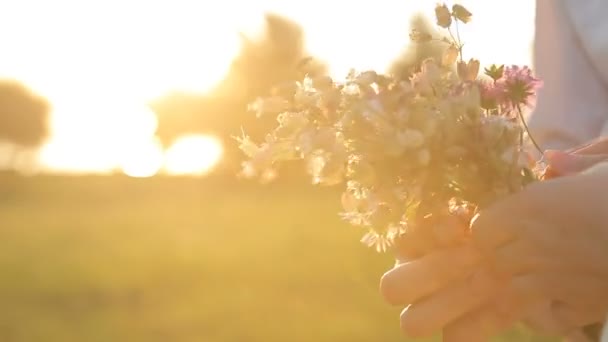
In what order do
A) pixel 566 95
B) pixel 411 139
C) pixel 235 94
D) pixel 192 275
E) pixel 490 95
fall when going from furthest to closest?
1. pixel 235 94
2. pixel 192 275
3. pixel 566 95
4. pixel 490 95
5. pixel 411 139

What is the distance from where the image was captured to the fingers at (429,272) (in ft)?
5.74

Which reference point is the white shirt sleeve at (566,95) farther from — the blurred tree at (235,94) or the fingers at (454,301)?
the blurred tree at (235,94)

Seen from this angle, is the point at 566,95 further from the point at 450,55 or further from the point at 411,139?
the point at 411,139

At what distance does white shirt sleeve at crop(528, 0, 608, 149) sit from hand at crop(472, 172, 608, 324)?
0.73 meters

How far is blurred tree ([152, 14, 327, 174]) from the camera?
37031 millimetres

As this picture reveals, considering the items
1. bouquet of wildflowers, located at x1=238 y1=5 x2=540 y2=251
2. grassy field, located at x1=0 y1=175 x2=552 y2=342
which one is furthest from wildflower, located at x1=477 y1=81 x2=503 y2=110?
grassy field, located at x1=0 y1=175 x2=552 y2=342

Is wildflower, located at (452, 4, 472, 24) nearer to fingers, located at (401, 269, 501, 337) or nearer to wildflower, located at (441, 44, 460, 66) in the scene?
wildflower, located at (441, 44, 460, 66)

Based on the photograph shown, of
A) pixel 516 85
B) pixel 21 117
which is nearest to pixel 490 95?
pixel 516 85

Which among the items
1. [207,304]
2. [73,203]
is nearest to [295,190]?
[73,203]

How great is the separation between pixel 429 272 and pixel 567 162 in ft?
1.07

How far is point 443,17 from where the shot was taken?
1.79m

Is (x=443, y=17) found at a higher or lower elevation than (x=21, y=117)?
lower

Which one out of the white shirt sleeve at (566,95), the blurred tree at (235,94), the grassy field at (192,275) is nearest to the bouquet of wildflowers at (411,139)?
the white shirt sleeve at (566,95)

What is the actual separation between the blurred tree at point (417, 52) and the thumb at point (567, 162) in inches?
11.1
